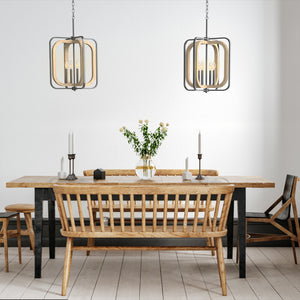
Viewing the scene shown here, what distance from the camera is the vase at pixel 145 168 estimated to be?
4.28m

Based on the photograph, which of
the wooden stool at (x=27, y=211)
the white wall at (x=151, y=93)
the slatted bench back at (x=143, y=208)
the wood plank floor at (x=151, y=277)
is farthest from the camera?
the white wall at (x=151, y=93)

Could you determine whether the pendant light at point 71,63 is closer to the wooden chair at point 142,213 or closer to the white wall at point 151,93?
the wooden chair at point 142,213

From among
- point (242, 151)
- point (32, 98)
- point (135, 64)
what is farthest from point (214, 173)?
point (32, 98)

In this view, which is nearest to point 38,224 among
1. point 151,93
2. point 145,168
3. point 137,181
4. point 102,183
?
point 102,183

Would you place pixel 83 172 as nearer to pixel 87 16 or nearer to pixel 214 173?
pixel 214 173

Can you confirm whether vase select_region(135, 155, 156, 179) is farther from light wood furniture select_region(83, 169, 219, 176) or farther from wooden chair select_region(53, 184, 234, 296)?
wooden chair select_region(53, 184, 234, 296)

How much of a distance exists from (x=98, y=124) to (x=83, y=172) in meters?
0.63

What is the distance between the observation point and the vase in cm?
428

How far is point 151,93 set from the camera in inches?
207

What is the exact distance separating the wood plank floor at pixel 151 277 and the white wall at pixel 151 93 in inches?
36.9

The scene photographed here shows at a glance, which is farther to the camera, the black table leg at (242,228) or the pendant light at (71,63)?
the black table leg at (242,228)

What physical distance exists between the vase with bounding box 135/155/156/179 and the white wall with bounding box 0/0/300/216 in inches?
37.4

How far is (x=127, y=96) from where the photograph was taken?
525 centimetres

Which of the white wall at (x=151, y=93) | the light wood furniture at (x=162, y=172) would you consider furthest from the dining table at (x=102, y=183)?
the white wall at (x=151, y=93)
